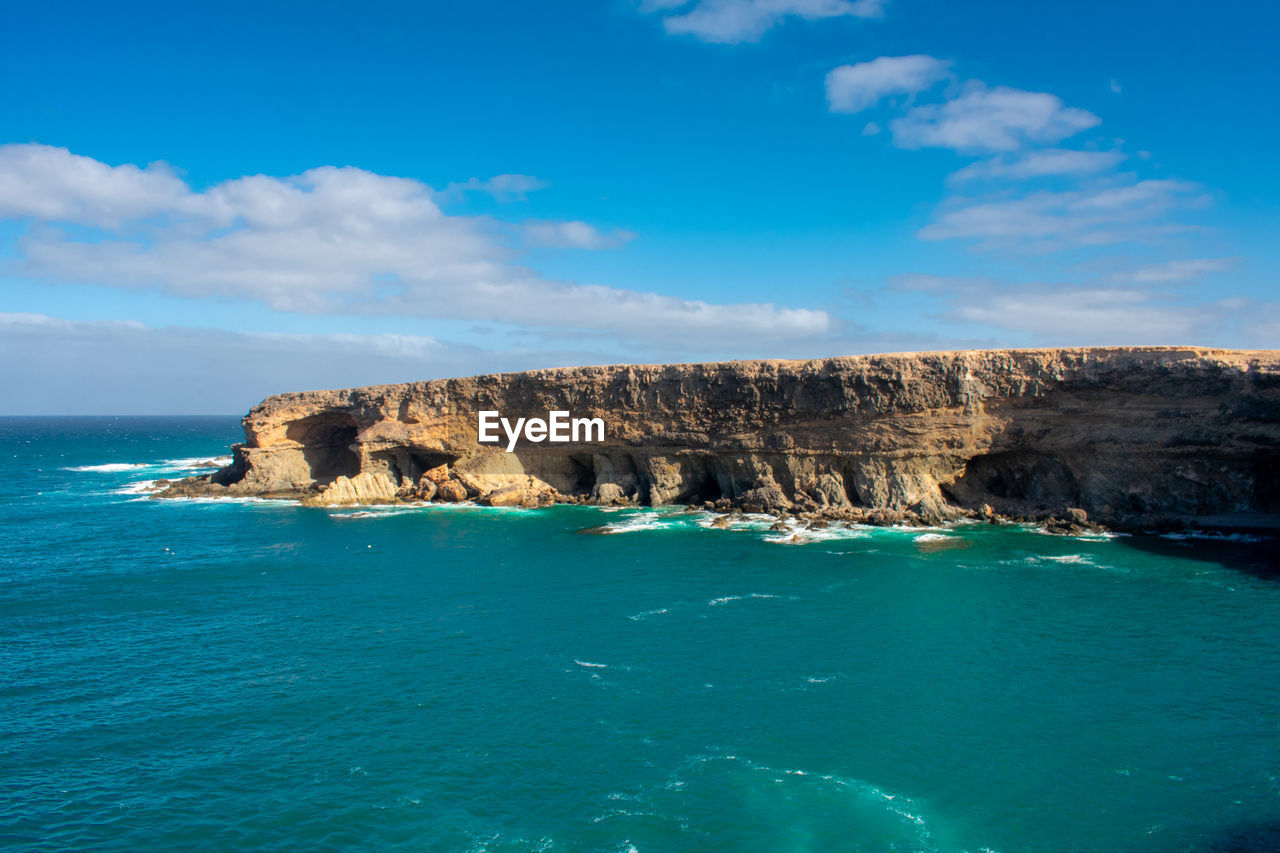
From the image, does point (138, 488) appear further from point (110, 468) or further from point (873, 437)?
point (873, 437)

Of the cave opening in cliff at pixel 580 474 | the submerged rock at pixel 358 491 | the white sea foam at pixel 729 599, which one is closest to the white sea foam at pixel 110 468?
the submerged rock at pixel 358 491

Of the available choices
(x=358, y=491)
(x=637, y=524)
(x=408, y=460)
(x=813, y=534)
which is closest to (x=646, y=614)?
(x=813, y=534)

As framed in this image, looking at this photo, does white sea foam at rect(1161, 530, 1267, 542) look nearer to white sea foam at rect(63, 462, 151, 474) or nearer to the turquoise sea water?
the turquoise sea water

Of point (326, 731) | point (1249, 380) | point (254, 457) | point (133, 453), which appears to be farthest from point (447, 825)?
point (133, 453)

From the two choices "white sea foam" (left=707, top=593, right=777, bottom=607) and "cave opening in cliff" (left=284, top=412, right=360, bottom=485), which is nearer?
"white sea foam" (left=707, top=593, right=777, bottom=607)

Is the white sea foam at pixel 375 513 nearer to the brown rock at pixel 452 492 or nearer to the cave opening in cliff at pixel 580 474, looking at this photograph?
the brown rock at pixel 452 492

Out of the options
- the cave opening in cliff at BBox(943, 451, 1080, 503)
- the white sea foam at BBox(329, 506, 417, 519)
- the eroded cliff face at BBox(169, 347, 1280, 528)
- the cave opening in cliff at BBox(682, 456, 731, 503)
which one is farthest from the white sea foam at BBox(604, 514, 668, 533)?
the cave opening in cliff at BBox(943, 451, 1080, 503)

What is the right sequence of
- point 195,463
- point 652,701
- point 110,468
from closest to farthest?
1. point 652,701
2. point 110,468
3. point 195,463
